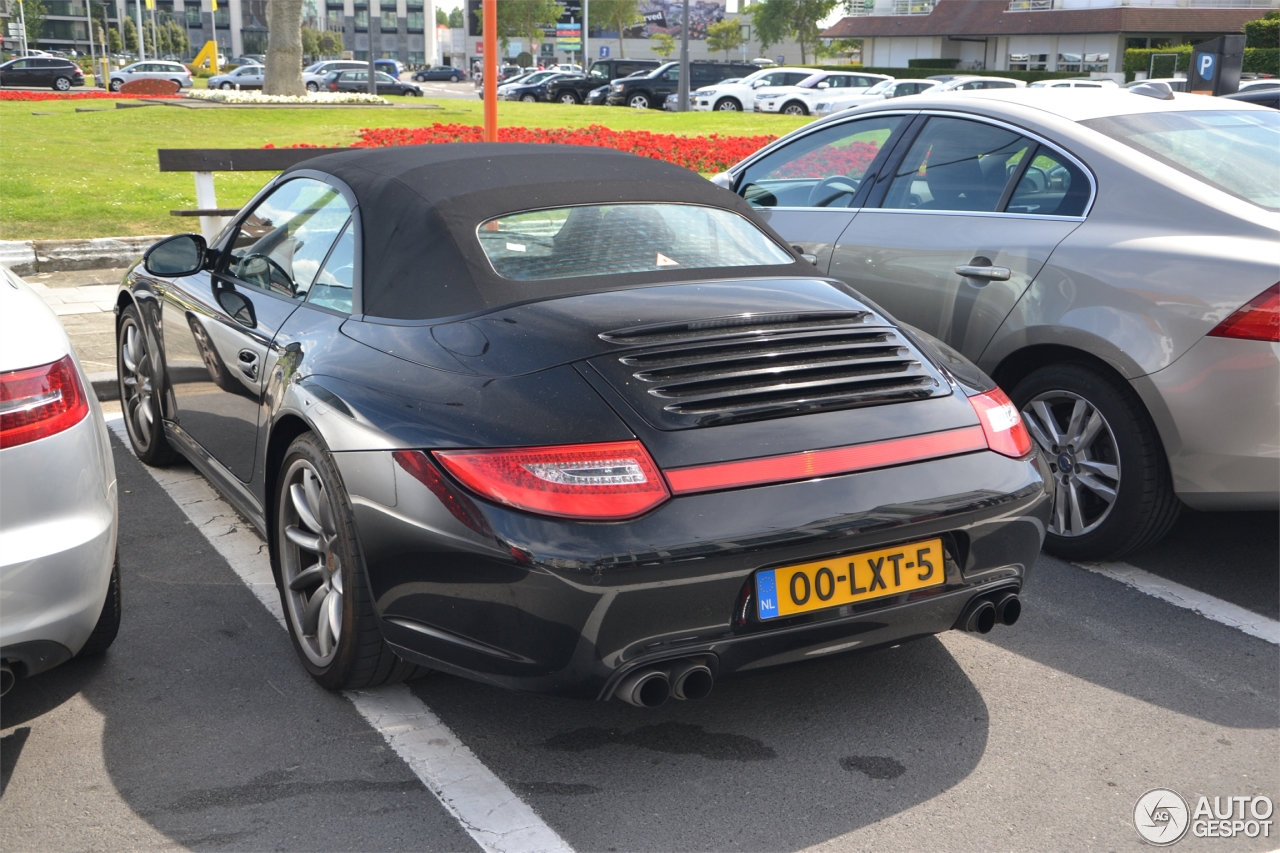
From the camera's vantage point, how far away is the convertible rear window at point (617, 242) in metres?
3.44

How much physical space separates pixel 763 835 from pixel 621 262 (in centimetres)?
165

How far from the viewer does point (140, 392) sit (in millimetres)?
5188

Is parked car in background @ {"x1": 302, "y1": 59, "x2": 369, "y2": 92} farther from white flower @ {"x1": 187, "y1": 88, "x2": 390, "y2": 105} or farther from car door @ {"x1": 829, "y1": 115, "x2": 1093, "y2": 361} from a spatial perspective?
car door @ {"x1": 829, "y1": 115, "x2": 1093, "y2": 361}

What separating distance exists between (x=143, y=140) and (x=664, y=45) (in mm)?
91382

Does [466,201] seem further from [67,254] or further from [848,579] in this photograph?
[67,254]

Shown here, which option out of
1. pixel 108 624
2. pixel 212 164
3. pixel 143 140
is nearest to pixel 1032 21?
pixel 143 140

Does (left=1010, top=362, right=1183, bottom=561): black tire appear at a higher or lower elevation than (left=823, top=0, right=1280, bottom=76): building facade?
lower

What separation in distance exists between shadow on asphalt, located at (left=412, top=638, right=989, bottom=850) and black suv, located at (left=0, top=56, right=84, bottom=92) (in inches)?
2159

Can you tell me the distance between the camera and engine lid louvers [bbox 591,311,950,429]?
2.87 m

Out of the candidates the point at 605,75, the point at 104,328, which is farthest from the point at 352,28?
the point at 104,328

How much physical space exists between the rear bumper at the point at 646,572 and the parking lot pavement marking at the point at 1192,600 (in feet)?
4.91

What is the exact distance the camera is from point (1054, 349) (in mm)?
4473

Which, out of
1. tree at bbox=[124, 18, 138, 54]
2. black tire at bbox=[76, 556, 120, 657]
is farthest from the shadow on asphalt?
tree at bbox=[124, 18, 138, 54]

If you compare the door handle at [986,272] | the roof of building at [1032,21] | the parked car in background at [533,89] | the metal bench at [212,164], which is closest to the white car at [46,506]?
the door handle at [986,272]
